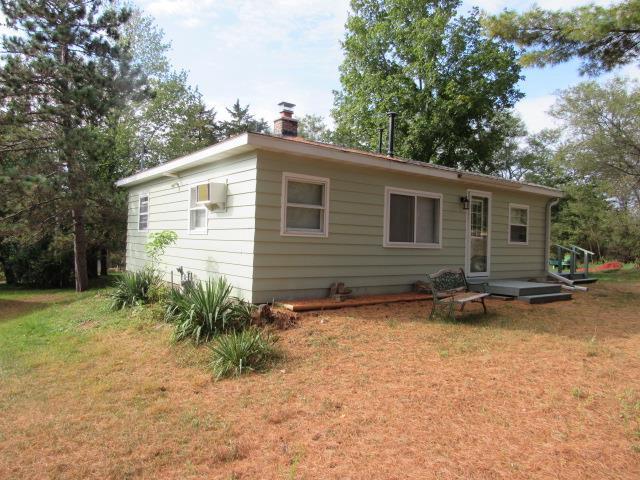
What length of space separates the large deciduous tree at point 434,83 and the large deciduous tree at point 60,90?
41.6 ft

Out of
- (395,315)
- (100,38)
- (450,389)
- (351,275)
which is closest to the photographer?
(450,389)

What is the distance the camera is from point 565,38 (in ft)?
24.4

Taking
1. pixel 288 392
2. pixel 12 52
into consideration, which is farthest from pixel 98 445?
pixel 12 52

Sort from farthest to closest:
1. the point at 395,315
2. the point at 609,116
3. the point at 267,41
→ the point at 609,116 → the point at 267,41 → the point at 395,315

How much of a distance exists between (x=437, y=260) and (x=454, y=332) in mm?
3458

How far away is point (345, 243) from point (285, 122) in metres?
3.14

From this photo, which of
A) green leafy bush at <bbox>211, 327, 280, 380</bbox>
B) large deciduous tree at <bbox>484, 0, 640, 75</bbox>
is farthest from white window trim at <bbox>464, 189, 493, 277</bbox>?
green leafy bush at <bbox>211, 327, 280, 380</bbox>

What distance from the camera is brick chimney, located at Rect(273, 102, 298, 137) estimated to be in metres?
9.32

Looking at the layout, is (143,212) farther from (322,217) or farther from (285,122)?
(322,217)

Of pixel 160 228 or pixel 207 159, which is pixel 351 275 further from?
pixel 160 228

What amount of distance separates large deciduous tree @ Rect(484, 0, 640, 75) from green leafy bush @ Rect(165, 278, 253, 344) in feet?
20.8

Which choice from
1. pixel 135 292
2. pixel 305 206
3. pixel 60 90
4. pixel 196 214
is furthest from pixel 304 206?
pixel 60 90

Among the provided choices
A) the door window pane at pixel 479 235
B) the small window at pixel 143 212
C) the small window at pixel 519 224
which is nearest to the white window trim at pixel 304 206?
the door window pane at pixel 479 235

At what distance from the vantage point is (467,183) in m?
9.76
